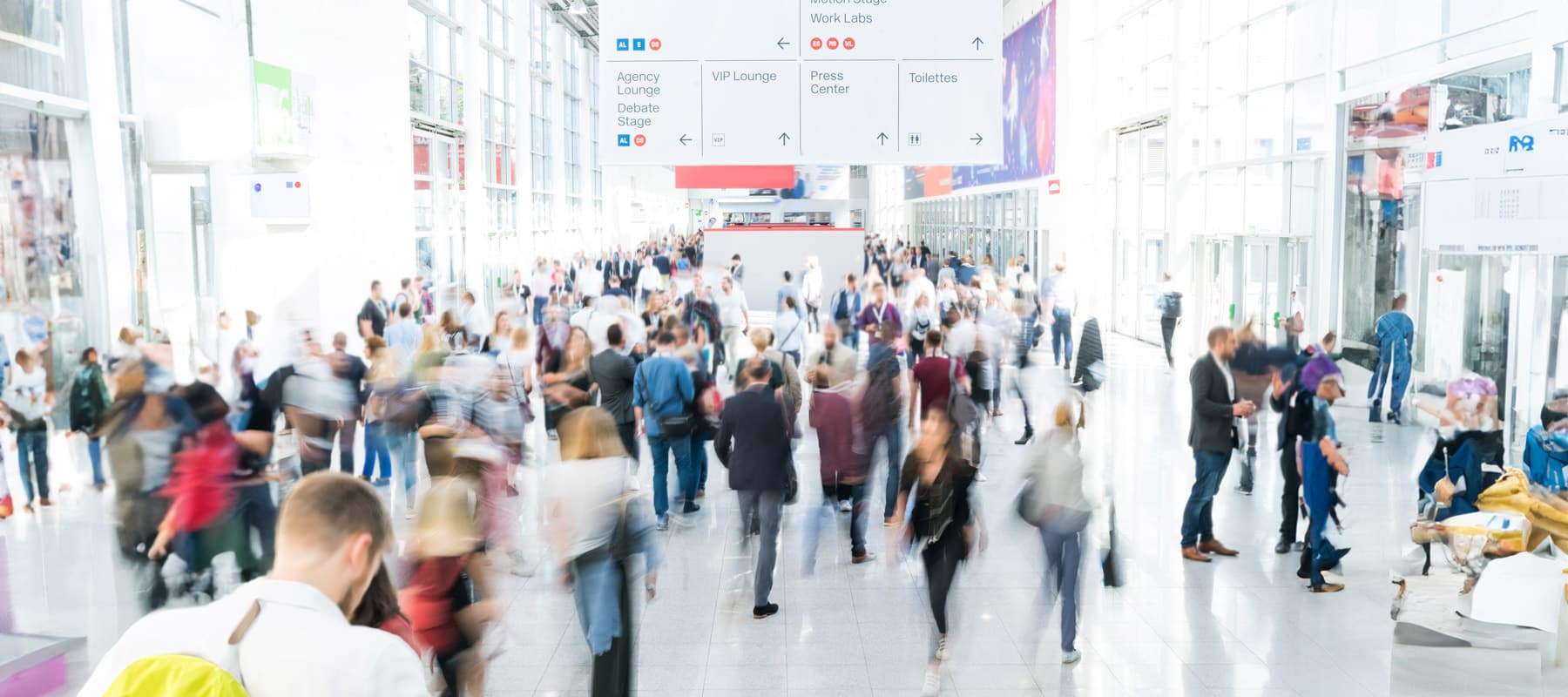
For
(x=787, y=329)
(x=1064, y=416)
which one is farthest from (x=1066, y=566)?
(x=787, y=329)

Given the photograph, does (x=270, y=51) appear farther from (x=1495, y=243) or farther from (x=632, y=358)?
(x=1495, y=243)

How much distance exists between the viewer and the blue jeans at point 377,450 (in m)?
10.8

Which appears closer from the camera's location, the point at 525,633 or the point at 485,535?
the point at 485,535

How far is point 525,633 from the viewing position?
731 centimetres

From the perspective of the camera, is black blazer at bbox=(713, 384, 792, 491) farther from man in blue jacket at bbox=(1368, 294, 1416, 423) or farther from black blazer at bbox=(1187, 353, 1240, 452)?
man in blue jacket at bbox=(1368, 294, 1416, 423)

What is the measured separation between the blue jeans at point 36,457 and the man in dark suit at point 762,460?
6.54 metres

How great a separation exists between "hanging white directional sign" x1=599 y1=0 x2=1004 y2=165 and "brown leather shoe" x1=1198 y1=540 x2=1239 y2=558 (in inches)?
171

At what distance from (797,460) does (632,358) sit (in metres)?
2.63

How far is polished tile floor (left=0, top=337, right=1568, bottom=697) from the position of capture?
6535mm

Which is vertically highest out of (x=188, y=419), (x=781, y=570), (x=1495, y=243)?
(x=1495, y=243)

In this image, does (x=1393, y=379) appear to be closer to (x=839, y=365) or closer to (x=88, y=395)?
(x=839, y=365)

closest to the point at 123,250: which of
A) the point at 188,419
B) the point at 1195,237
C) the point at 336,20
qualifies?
the point at 336,20

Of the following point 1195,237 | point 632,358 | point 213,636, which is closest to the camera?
point 213,636

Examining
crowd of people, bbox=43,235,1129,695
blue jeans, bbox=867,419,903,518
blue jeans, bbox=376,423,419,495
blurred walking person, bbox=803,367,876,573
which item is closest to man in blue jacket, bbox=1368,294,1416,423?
crowd of people, bbox=43,235,1129,695
